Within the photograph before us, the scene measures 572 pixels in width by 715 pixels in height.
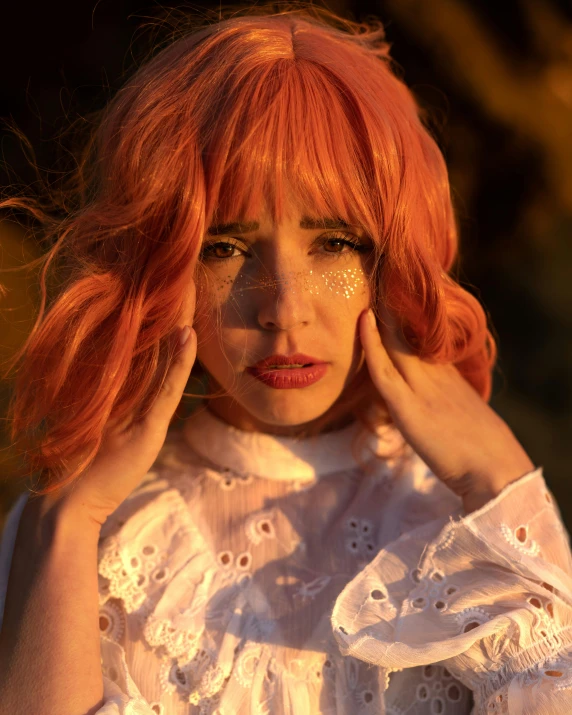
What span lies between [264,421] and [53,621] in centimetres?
47

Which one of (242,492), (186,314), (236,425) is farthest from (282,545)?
(186,314)

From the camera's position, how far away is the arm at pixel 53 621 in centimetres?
121

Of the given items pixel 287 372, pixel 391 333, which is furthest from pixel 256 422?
pixel 391 333

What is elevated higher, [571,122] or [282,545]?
[571,122]

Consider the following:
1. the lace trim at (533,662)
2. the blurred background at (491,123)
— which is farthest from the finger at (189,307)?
the blurred background at (491,123)

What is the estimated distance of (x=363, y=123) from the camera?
128cm

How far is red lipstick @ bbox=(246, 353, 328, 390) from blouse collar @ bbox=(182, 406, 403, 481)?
0.63 ft

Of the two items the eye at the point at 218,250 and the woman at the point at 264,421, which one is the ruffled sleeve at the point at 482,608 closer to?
the woman at the point at 264,421

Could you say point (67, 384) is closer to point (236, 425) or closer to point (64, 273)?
point (64, 273)

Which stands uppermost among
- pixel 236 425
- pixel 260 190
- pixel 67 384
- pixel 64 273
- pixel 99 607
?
pixel 260 190

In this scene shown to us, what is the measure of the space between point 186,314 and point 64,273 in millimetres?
250

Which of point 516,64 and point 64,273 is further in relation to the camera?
point 516,64

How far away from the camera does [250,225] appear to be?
1280 mm

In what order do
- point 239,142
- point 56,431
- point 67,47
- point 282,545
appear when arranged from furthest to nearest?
point 67,47 < point 282,545 < point 56,431 < point 239,142
